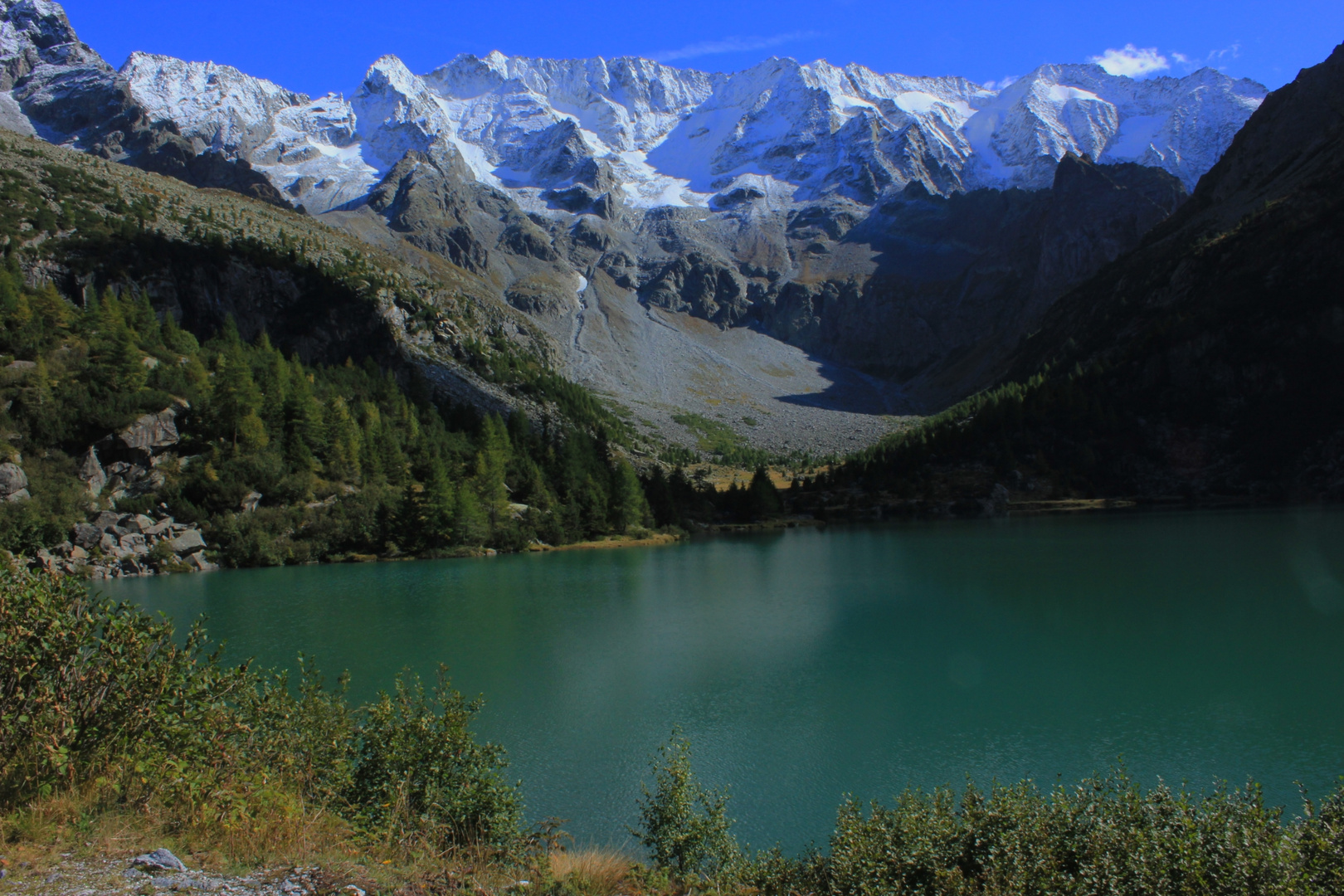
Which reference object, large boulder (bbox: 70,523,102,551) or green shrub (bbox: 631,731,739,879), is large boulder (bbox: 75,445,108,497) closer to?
large boulder (bbox: 70,523,102,551)

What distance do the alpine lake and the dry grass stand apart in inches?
70.0

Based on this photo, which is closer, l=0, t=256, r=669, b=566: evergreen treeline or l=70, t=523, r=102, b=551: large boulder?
l=70, t=523, r=102, b=551: large boulder

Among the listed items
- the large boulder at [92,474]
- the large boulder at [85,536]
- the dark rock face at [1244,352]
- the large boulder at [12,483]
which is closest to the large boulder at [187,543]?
the large boulder at [85,536]

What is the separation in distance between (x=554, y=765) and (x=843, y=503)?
91672mm

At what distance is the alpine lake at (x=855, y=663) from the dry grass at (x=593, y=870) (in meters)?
1.78

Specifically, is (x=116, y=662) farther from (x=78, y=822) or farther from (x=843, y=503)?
(x=843, y=503)

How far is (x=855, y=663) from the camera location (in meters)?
24.9

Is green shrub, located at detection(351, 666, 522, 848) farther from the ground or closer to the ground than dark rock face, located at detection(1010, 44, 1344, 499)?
closer to the ground

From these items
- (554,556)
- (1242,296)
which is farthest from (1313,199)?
(554,556)

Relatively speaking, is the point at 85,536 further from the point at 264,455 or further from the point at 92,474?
the point at 264,455

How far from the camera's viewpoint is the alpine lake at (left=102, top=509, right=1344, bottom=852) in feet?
51.9

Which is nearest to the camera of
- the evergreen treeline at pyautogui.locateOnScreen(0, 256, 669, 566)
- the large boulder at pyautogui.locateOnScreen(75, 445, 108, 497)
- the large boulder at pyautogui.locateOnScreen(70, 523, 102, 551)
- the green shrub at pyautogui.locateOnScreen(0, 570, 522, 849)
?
the green shrub at pyautogui.locateOnScreen(0, 570, 522, 849)

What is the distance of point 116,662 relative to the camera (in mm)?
9055

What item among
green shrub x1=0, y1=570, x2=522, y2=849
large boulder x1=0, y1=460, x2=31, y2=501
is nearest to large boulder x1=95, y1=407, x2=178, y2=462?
large boulder x1=0, y1=460, x2=31, y2=501
